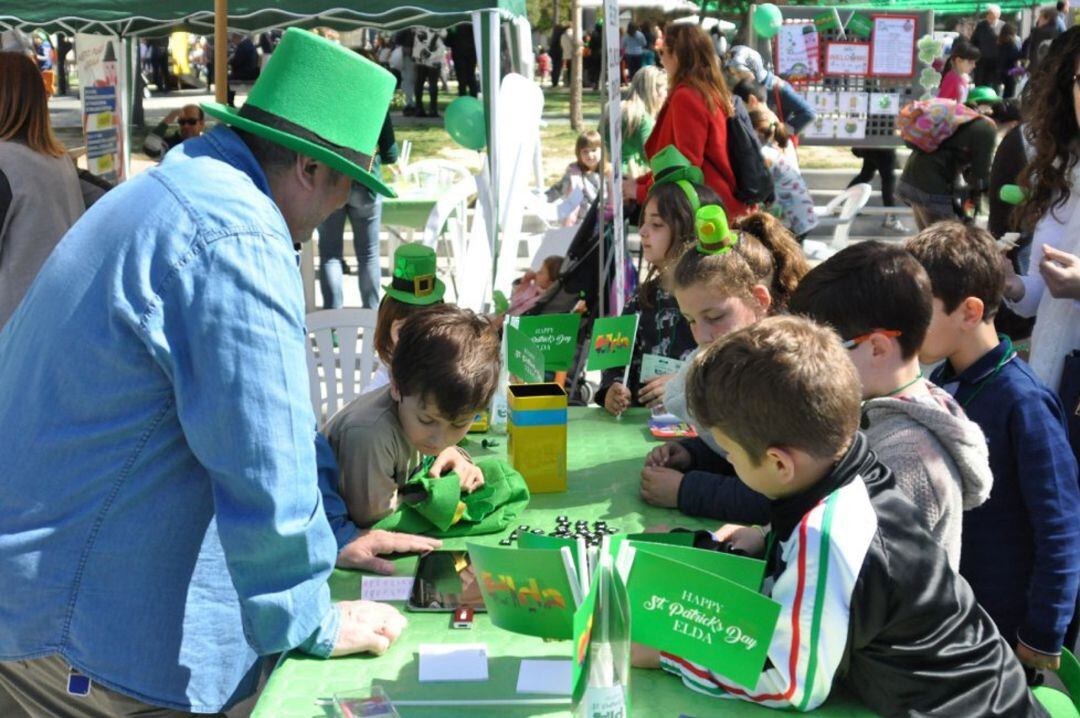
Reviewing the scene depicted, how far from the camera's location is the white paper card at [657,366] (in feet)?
11.3

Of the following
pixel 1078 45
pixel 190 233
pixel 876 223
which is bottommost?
pixel 876 223

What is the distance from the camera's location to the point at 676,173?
14.1ft

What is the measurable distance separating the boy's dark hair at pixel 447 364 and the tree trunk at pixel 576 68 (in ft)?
44.1

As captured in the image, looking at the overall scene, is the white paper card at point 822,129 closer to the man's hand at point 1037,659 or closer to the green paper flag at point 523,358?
the green paper flag at point 523,358

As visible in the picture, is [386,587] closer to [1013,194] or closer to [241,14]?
[1013,194]

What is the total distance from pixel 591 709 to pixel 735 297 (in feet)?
4.99

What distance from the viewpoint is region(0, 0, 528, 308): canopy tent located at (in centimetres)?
634

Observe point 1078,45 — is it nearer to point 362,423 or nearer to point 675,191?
point 675,191

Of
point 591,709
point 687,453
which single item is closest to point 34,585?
point 591,709

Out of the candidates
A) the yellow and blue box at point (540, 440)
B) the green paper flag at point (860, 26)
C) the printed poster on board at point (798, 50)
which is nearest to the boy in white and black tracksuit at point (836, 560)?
the yellow and blue box at point (540, 440)

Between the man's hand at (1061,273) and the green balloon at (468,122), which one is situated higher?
the green balloon at (468,122)

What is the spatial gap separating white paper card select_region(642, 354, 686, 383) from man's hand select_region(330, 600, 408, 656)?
4.88 ft

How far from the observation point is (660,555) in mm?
1721

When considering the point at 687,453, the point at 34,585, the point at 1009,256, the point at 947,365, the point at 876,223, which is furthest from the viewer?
the point at 876,223
